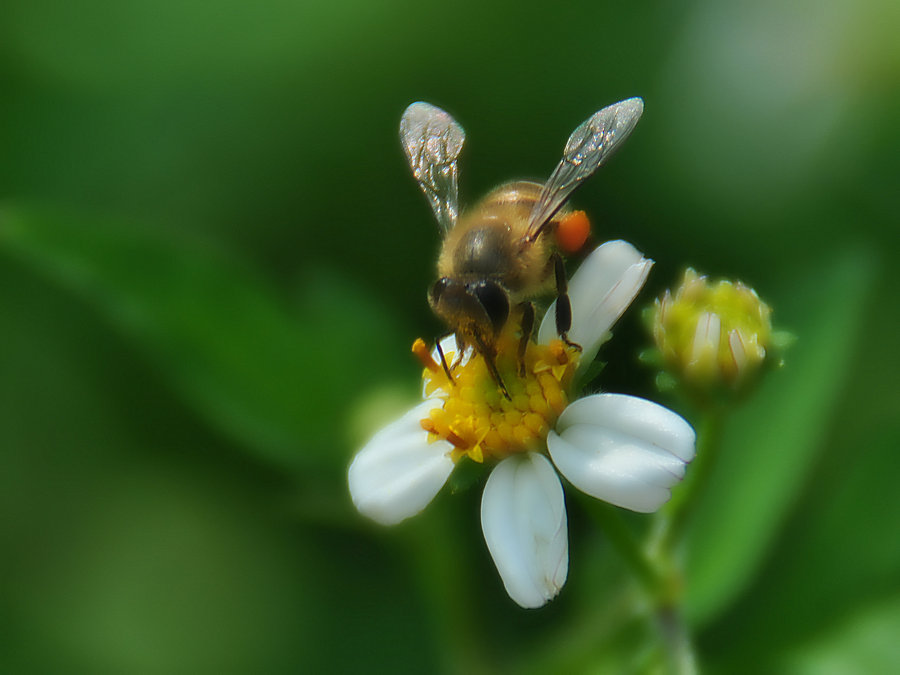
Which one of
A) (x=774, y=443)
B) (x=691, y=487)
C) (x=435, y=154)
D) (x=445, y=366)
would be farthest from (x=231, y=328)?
(x=774, y=443)

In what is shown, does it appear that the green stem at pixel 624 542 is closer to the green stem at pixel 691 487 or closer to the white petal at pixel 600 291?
the green stem at pixel 691 487

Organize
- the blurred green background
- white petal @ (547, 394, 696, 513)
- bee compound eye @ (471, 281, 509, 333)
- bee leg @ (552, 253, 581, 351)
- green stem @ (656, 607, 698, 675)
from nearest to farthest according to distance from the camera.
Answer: white petal @ (547, 394, 696, 513) < bee compound eye @ (471, 281, 509, 333) < bee leg @ (552, 253, 581, 351) < green stem @ (656, 607, 698, 675) < the blurred green background

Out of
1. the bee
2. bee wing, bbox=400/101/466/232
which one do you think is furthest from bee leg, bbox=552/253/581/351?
bee wing, bbox=400/101/466/232

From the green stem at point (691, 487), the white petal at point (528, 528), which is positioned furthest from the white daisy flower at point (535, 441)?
the green stem at point (691, 487)

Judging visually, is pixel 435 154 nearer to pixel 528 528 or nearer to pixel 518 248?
pixel 518 248

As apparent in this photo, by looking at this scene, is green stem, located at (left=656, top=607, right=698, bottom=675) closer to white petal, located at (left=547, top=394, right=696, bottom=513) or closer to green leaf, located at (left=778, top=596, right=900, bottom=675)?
green leaf, located at (left=778, top=596, right=900, bottom=675)

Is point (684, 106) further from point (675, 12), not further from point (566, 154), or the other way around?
point (566, 154)

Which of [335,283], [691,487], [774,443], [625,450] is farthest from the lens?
[335,283]
